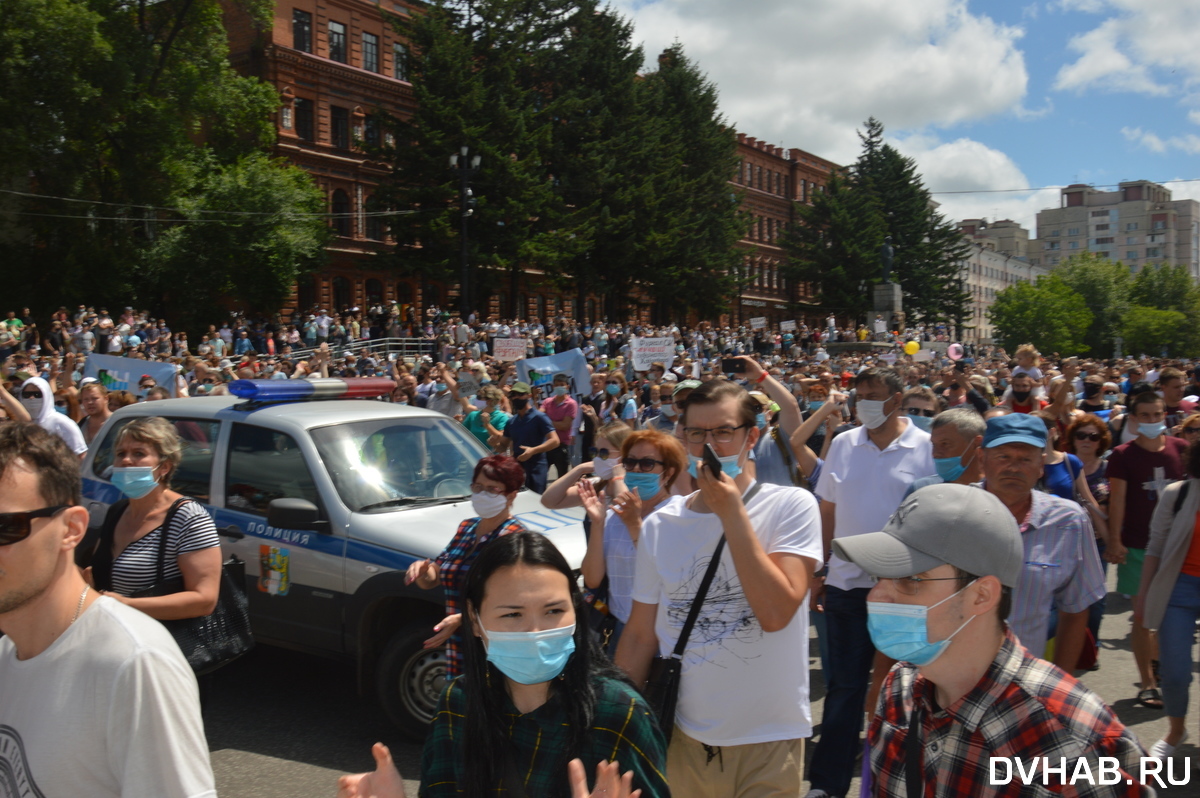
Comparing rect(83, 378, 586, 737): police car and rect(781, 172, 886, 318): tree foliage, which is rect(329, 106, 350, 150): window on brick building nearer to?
rect(781, 172, 886, 318): tree foliage

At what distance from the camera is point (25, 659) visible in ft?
6.91

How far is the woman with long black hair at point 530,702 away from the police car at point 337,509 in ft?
9.69

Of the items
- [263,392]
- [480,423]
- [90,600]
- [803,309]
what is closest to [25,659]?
[90,600]

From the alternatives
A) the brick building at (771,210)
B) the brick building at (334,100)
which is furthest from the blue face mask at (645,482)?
the brick building at (771,210)

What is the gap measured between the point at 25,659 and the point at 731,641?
6.27 feet

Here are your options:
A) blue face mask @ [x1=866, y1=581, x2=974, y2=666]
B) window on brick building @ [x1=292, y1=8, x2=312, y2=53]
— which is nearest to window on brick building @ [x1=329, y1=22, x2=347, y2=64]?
window on brick building @ [x1=292, y1=8, x2=312, y2=53]

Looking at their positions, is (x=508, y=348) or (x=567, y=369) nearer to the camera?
(x=567, y=369)

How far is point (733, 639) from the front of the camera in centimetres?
303

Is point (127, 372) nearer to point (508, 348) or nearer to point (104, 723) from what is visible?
point (508, 348)

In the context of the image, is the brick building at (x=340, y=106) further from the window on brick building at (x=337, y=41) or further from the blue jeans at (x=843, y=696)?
the blue jeans at (x=843, y=696)

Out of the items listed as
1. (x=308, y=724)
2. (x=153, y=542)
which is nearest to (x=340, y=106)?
(x=308, y=724)

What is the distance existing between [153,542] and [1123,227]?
19562cm

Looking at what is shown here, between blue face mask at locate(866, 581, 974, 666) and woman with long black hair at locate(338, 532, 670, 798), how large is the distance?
1.98 ft

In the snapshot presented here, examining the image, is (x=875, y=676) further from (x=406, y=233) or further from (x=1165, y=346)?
(x=1165, y=346)
